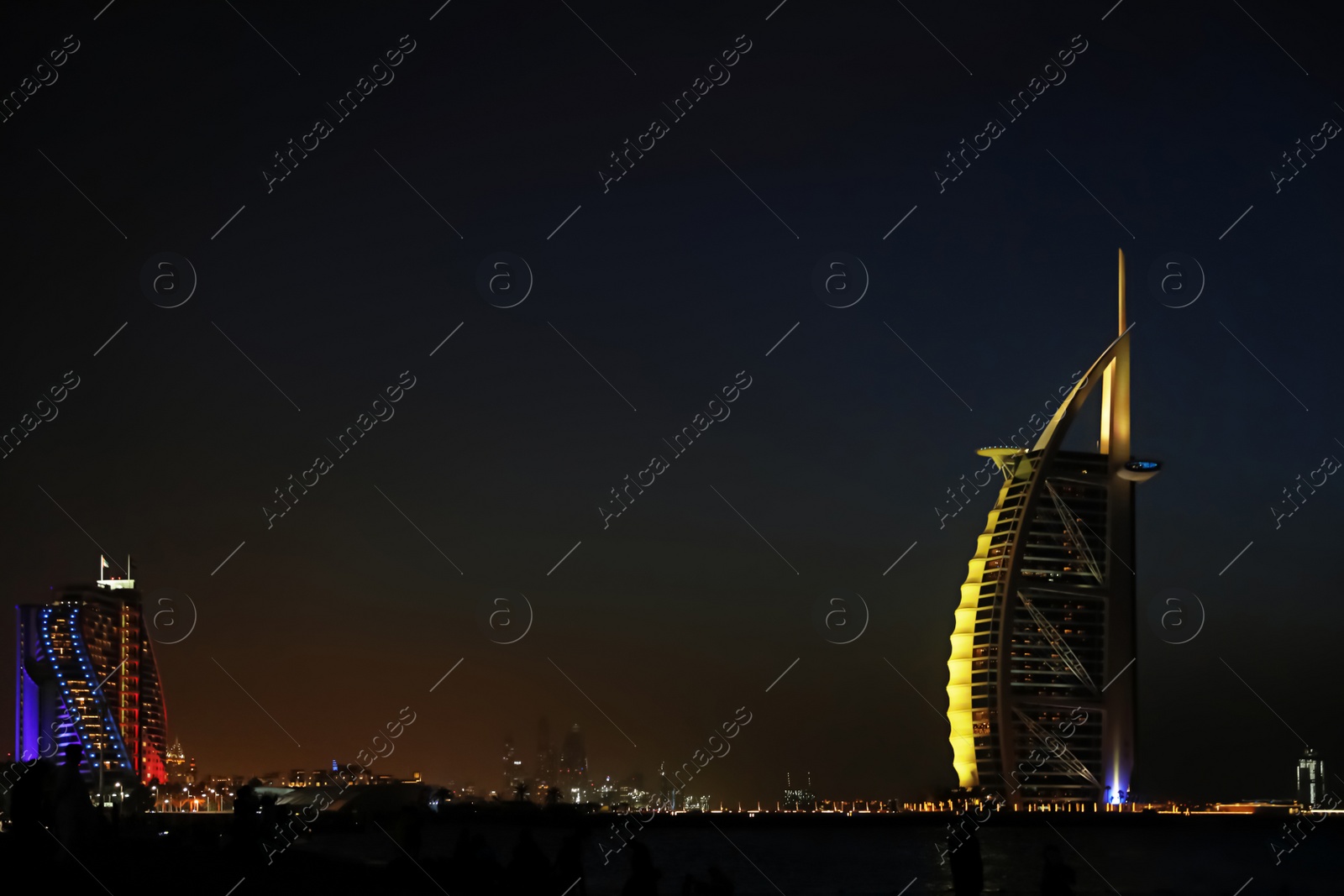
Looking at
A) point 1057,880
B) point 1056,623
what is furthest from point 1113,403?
point 1057,880

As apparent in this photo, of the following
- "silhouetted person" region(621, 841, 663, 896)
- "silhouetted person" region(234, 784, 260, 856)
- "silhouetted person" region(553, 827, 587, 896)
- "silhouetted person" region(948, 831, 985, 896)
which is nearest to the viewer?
"silhouetted person" region(948, 831, 985, 896)

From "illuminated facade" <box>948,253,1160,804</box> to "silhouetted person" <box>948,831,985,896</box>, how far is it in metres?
138

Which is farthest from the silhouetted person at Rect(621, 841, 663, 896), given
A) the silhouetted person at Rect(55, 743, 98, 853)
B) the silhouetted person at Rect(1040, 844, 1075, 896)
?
the silhouetted person at Rect(55, 743, 98, 853)

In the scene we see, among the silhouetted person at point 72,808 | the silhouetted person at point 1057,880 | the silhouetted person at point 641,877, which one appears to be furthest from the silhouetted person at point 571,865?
the silhouetted person at point 72,808

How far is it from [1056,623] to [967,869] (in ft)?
486

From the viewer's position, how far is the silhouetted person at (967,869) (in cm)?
2364

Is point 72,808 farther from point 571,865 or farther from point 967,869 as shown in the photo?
point 967,869

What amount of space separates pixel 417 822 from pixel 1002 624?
417 feet

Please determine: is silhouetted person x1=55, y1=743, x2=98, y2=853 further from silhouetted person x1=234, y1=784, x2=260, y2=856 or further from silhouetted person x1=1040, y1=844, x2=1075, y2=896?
silhouetted person x1=1040, y1=844, x2=1075, y2=896

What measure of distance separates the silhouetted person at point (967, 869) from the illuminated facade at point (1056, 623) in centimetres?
13848

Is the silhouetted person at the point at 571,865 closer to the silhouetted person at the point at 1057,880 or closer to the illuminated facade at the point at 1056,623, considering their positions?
the silhouetted person at the point at 1057,880

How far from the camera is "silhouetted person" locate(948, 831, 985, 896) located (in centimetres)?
2364

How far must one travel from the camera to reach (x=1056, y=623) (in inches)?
6560

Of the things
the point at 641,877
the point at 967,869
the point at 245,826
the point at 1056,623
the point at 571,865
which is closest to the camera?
the point at 967,869
